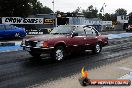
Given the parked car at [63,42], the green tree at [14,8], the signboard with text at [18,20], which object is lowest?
the parked car at [63,42]

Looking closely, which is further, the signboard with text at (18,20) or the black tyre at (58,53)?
the signboard with text at (18,20)

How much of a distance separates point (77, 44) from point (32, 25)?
2208cm

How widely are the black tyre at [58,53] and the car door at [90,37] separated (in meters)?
2.28

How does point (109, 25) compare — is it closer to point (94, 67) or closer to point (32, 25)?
point (32, 25)

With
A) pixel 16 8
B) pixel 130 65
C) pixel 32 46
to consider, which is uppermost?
pixel 16 8

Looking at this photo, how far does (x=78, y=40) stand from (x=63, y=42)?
4.17ft

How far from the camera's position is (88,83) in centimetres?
565

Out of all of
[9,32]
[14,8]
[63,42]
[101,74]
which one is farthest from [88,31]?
[14,8]

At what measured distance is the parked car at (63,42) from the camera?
12352 millimetres

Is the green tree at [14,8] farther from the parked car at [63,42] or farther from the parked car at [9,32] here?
the parked car at [63,42]

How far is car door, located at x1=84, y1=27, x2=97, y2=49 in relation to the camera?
15015mm

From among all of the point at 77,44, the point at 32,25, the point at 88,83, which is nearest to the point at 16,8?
the point at 32,25

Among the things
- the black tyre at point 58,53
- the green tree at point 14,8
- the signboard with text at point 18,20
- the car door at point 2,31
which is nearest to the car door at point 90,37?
the black tyre at point 58,53

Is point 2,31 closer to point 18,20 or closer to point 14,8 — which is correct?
point 18,20
